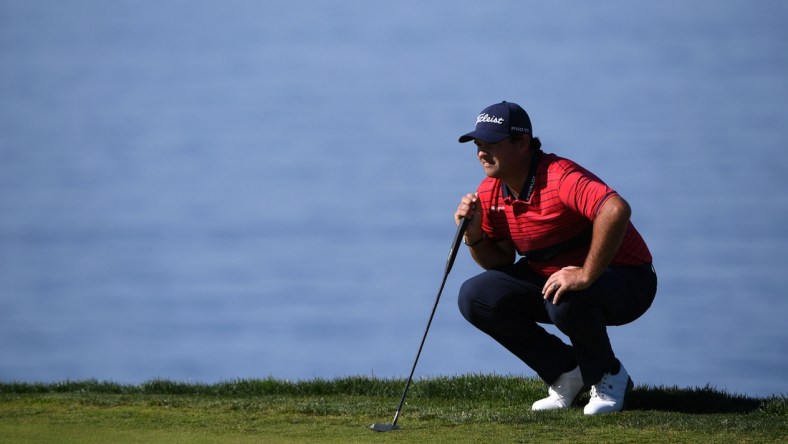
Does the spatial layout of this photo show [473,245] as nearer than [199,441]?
No

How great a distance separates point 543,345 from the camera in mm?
4512

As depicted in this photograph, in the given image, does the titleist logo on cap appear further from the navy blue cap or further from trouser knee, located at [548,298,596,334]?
trouser knee, located at [548,298,596,334]

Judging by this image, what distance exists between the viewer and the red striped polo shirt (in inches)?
154

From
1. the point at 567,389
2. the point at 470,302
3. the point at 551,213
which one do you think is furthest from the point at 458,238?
the point at 567,389

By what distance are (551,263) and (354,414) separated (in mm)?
990

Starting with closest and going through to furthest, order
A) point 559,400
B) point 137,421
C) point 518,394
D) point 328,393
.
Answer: point 137,421 < point 559,400 < point 518,394 < point 328,393

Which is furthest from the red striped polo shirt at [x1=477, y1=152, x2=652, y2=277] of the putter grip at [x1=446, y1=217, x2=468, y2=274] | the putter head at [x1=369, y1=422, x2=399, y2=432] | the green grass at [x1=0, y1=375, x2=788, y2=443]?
the putter head at [x1=369, y1=422, x2=399, y2=432]

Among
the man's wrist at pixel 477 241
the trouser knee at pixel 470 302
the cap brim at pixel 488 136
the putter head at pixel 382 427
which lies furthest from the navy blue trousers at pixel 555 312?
the putter head at pixel 382 427

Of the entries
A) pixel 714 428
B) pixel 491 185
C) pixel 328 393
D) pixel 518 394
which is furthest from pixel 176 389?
pixel 714 428

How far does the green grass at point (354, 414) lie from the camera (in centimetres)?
362

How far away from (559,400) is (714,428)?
79 centimetres

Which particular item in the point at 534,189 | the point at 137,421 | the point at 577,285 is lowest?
the point at 137,421

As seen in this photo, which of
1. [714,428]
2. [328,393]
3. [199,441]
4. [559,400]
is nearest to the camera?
[199,441]

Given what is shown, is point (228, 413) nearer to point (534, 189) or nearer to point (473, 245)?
point (473, 245)
